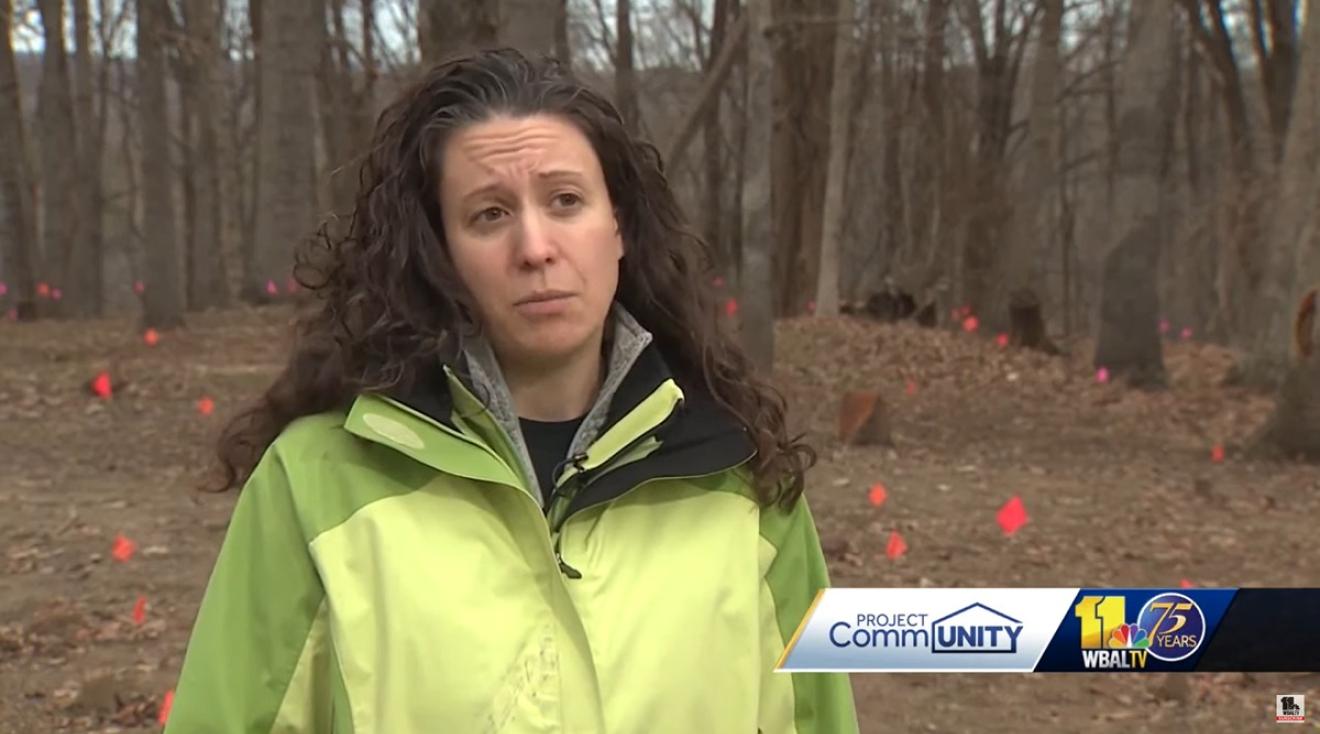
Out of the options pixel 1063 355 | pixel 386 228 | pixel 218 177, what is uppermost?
pixel 218 177

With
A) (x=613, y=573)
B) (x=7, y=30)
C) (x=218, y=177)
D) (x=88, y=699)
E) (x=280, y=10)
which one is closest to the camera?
(x=613, y=573)

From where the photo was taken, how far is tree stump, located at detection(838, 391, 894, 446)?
32.7 feet

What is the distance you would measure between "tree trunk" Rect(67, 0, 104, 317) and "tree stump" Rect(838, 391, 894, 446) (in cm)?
1535

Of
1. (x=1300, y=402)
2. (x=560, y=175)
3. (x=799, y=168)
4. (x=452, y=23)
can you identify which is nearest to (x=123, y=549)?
(x=452, y=23)

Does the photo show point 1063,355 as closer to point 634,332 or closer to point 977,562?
point 977,562

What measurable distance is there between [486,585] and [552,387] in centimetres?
37

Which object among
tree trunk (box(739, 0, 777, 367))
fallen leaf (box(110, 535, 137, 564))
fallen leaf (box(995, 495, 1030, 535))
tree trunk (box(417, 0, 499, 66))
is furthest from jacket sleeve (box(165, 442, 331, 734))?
tree trunk (box(739, 0, 777, 367))

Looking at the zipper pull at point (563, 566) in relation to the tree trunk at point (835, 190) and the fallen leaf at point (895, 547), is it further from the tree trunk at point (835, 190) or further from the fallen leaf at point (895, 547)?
the tree trunk at point (835, 190)

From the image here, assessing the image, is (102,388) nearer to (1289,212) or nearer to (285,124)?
(285,124)

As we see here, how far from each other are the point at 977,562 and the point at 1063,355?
10393mm

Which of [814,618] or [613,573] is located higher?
[613,573]

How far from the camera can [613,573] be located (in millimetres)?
1771

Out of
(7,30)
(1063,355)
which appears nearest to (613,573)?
(1063,355)

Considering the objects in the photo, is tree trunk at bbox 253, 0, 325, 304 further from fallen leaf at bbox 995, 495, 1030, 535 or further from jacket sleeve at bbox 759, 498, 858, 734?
jacket sleeve at bbox 759, 498, 858, 734
